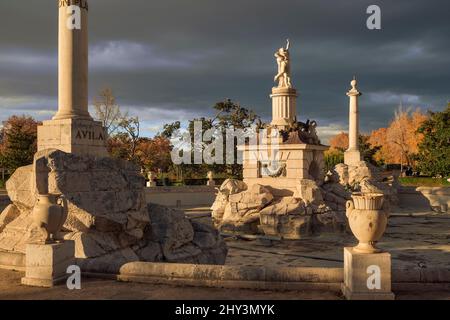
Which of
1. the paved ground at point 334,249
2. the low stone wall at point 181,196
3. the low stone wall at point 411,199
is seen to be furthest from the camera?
the low stone wall at point 411,199

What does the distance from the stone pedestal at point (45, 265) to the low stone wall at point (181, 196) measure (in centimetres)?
2138

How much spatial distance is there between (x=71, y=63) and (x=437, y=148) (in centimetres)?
3415

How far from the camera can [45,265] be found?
6.78m

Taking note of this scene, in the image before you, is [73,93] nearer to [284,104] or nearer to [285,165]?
[285,165]

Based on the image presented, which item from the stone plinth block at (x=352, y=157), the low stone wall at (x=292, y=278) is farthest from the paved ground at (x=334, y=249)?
the stone plinth block at (x=352, y=157)

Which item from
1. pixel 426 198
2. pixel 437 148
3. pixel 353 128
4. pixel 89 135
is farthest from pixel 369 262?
pixel 437 148

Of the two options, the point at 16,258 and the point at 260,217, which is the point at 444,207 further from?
the point at 16,258

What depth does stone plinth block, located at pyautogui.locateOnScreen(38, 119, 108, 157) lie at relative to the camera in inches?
400

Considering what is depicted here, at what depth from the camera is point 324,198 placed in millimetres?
19172

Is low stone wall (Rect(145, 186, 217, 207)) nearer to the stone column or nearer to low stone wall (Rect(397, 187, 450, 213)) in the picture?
low stone wall (Rect(397, 187, 450, 213))

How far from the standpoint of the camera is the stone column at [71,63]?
415 inches

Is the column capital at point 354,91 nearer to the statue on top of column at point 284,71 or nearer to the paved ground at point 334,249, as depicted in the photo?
the statue on top of column at point 284,71
